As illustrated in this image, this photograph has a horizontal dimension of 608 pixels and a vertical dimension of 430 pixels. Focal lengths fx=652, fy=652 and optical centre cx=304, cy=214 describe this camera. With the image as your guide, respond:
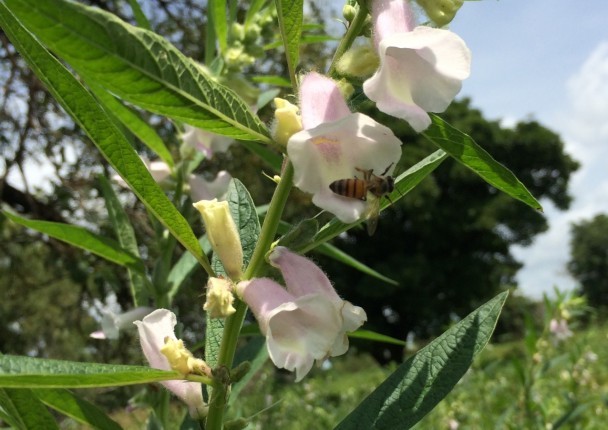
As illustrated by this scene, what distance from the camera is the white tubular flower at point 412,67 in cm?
80

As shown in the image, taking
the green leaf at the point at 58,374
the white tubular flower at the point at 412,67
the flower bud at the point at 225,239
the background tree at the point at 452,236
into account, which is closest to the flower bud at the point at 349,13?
the white tubular flower at the point at 412,67

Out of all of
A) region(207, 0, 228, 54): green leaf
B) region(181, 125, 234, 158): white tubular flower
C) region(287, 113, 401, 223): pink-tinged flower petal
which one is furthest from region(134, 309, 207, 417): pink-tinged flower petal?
region(207, 0, 228, 54): green leaf

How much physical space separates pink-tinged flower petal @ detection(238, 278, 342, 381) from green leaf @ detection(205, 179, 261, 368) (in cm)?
19

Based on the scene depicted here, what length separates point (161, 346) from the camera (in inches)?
37.5

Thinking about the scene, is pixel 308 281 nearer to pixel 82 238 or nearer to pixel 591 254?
pixel 82 238

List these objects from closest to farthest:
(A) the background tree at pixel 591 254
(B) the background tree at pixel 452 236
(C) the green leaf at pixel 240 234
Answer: (C) the green leaf at pixel 240 234 → (B) the background tree at pixel 452 236 → (A) the background tree at pixel 591 254

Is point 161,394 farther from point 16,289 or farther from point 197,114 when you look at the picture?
point 16,289

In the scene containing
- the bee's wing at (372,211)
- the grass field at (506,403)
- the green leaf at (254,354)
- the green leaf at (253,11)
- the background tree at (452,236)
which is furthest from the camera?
the background tree at (452,236)

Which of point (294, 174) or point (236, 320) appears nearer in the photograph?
point (294, 174)

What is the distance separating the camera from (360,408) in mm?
941

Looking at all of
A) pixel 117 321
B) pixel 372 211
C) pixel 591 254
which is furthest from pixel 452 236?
pixel 591 254

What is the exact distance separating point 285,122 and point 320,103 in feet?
0.17

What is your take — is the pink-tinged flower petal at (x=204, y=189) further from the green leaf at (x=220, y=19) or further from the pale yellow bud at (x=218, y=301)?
the pale yellow bud at (x=218, y=301)

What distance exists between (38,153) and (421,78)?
3.98 meters
